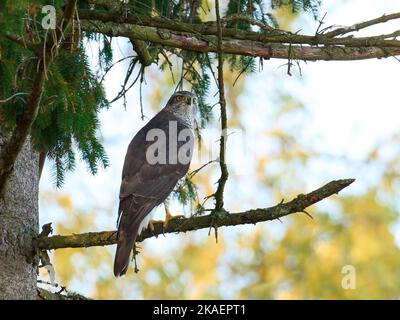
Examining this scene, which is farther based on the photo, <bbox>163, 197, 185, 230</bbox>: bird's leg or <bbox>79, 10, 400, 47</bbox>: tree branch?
<bbox>163, 197, 185, 230</bbox>: bird's leg

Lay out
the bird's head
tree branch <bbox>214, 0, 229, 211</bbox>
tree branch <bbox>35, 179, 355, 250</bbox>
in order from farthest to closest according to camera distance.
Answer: the bird's head, tree branch <bbox>35, 179, 355, 250</bbox>, tree branch <bbox>214, 0, 229, 211</bbox>

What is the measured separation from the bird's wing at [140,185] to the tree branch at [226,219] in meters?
0.28

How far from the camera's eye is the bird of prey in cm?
612

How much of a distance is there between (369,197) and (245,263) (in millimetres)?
2194

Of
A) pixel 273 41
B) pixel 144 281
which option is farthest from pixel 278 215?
pixel 144 281

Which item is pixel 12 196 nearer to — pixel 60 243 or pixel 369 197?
pixel 60 243

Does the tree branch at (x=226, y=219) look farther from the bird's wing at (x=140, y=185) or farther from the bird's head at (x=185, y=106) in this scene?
the bird's head at (x=185, y=106)

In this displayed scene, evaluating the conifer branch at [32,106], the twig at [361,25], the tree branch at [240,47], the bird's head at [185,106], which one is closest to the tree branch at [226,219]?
the conifer branch at [32,106]

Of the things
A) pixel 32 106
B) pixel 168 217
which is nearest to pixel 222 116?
pixel 32 106

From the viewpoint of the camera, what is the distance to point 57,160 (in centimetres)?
607

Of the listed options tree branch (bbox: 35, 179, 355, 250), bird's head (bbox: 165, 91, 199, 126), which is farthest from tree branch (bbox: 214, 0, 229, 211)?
bird's head (bbox: 165, 91, 199, 126)

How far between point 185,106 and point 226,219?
241 centimetres

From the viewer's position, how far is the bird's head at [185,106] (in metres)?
7.57

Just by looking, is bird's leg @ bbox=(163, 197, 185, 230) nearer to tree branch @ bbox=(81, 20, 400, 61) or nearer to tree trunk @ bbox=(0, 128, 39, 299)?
tree trunk @ bbox=(0, 128, 39, 299)
